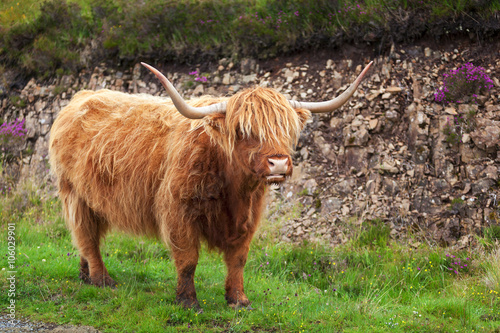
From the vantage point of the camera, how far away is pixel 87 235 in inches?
188

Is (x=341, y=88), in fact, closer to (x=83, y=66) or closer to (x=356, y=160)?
(x=356, y=160)

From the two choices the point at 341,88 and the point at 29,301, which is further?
the point at 341,88

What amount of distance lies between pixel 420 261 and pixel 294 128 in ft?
7.89

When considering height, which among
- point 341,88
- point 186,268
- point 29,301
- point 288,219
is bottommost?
point 288,219

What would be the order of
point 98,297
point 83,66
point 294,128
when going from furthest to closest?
point 83,66 < point 98,297 < point 294,128

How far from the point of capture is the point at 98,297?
417cm

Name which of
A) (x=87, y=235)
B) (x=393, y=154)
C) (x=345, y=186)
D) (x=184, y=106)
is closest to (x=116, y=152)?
(x=87, y=235)

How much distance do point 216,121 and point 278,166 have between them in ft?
2.31

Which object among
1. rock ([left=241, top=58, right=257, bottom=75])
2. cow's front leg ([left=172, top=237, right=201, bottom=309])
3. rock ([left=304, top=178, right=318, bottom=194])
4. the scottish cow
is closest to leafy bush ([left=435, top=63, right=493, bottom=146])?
rock ([left=304, top=178, right=318, bottom=194])

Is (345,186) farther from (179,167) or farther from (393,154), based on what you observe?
(179,167)

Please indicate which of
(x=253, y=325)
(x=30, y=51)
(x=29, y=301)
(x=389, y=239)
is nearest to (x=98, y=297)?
(x=29, y=301)

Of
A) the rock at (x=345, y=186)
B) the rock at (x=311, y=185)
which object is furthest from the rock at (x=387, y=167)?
the rock at (x=311, y=185)

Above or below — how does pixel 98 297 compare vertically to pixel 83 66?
below

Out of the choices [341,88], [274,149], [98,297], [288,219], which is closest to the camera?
[274,149]
